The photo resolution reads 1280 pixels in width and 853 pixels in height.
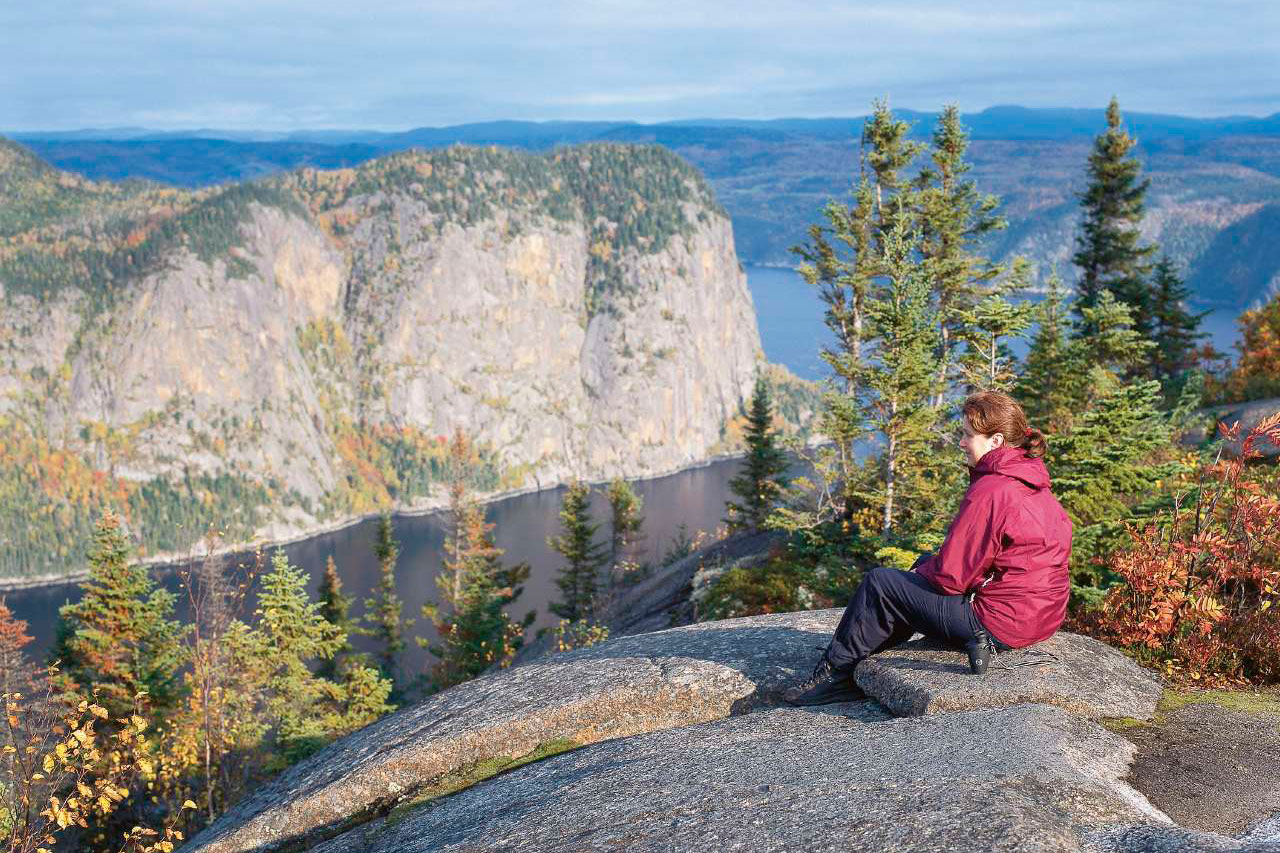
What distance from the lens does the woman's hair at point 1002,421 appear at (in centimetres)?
818

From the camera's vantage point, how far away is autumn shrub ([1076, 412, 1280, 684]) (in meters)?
9.48

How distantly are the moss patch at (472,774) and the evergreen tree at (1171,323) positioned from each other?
37.5 m

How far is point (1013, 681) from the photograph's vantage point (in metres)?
8.47

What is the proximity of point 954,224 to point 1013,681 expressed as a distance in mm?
25733

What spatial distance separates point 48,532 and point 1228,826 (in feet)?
711

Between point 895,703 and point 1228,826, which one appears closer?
point 1228,826

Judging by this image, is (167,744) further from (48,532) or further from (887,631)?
(48,532)

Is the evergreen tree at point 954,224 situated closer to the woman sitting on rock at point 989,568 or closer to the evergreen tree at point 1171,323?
the evergreen tree at point 1171,323

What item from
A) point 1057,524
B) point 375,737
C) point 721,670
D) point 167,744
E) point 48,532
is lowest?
point 48,532

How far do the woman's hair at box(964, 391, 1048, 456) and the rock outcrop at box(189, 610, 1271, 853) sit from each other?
2.22 meters

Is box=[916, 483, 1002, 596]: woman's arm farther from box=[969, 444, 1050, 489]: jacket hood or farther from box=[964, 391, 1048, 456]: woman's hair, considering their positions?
box=[964, 391, 1048, 456]: woman's hair

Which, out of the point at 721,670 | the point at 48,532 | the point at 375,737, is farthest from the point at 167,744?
the point at 48,532

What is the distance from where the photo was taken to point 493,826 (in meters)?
7.36

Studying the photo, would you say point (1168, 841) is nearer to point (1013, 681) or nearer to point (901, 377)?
point (1013, 681)
